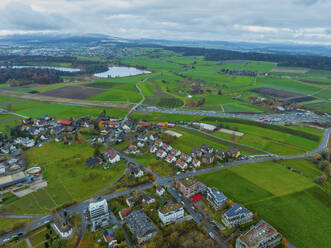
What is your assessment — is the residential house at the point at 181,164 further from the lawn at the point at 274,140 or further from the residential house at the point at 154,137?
the lawn at the point at 274,140

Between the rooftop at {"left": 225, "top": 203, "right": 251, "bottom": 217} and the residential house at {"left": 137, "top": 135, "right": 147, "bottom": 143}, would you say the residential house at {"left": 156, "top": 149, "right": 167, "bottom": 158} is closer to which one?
the residential house at {"left": 137, "top": 135, "right": 147, "bottom": 143}

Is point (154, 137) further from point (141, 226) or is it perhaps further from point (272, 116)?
point (272, 116)

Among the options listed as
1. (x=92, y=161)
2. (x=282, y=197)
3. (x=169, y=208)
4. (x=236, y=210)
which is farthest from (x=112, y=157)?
(x=282, y=197)

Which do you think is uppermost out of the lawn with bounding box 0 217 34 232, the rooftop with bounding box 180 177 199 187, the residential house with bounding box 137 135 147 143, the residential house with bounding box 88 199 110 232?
the rooftop with bounding box 180 177 199 187

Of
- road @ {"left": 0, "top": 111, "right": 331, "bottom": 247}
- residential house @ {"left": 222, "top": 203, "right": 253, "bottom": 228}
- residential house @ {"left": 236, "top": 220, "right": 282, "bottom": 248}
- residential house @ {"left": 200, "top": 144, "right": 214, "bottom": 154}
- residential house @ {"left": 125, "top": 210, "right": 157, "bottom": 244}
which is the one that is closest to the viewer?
residential house @ {"left": 236, "top": 220, "right": 282, "bottom": 248}

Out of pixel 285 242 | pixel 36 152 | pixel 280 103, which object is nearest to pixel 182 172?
pixel 285 242

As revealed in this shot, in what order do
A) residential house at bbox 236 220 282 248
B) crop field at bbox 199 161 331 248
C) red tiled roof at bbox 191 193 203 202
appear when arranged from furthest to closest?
red tiled roof at bbox 191 193 203 202 < crop field at bbox 199 161 331 248 < residential house at bbox 236 220 282 248

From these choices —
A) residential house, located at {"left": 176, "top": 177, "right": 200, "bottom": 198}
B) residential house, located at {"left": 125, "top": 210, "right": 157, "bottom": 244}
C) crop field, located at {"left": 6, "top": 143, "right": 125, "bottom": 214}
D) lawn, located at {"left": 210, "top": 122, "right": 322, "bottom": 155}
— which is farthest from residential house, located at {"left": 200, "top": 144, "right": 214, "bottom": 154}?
residential house, located at {"left": 125, "top": 210, "right": 157, "bottom": 244}
